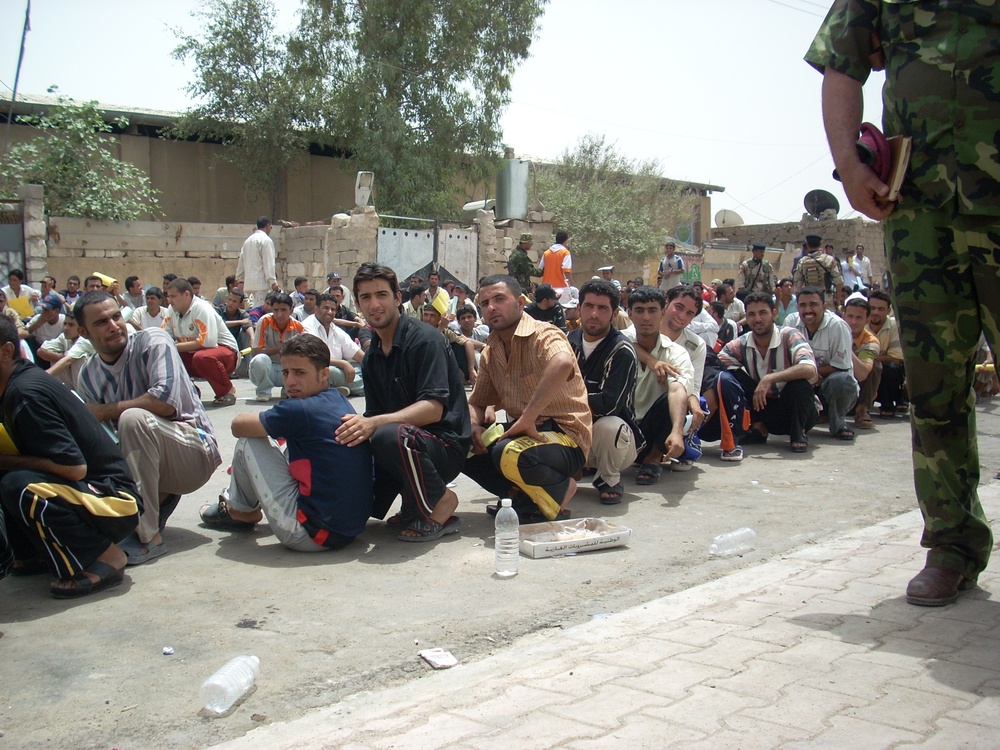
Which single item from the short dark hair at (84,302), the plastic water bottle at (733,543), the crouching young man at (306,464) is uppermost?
the short dark hair at (84,302)

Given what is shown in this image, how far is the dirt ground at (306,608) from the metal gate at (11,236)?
525 inches

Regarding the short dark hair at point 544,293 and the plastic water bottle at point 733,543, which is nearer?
the plastic water bottle at point 733,543

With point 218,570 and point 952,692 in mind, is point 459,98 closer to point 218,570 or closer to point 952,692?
point 218,570

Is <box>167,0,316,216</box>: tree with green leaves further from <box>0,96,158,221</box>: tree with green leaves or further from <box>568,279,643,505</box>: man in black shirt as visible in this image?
<box>568,279,643,505</box>: man in black shirt

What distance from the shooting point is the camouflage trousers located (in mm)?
3133

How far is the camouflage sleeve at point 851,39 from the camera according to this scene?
3264 mm

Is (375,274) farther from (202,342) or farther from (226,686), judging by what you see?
(202,342)

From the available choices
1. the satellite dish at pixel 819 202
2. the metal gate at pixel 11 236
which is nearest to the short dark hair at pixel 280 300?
the metal gate at pixel 11 236

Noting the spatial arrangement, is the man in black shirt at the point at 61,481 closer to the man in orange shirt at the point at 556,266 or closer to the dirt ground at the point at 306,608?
the dirt ground at the point at 306,608

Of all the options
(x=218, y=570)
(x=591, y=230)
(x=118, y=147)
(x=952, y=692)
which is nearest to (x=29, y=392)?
(x=218, y=570)

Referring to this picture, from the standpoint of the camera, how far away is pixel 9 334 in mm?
3811

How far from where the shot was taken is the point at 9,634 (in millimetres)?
3498

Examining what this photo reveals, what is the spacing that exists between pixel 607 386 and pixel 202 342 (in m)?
6.04

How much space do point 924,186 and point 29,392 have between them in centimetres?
356
